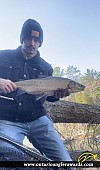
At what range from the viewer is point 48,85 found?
3.24 feet

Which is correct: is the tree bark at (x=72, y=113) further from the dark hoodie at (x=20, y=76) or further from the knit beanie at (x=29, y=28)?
the knit beanie at (x=29, y=28)

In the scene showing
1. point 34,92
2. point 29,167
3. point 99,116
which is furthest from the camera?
point 99,116

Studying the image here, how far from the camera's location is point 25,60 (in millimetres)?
1034

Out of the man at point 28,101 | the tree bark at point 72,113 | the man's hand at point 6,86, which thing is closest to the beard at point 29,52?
the man at point 28,101

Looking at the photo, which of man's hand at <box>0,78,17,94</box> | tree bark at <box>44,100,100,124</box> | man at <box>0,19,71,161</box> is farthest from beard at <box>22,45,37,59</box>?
tree bark at <box>44,100,100,124</box>

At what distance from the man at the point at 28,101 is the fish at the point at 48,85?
2 centimetres

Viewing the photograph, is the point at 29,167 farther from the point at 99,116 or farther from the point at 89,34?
the point at 99,116

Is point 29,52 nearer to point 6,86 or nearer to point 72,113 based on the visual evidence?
point 6,86

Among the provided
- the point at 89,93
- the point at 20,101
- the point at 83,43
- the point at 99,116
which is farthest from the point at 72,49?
the point at 99,116

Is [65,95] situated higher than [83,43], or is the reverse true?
[83,43]

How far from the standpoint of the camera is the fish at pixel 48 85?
3.21 feet

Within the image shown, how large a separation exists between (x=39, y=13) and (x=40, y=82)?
0.24 meters

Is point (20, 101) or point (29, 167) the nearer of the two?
point (29, 167)

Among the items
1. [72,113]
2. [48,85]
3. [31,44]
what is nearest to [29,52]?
[31,44]
